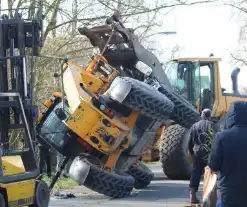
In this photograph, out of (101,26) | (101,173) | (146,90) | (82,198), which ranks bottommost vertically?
(82,198)

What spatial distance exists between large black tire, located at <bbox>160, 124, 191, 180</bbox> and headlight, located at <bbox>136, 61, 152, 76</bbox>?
2.54m

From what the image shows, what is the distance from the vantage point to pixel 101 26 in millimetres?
13750

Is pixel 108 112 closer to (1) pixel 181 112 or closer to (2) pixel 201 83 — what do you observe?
(1) pixel 181 112

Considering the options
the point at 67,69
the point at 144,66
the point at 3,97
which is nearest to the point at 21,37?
the point at 3,97

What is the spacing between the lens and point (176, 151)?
51.2ft

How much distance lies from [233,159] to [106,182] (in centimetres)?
579

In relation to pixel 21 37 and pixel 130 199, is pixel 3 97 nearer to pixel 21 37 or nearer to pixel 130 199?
pixel 21 37

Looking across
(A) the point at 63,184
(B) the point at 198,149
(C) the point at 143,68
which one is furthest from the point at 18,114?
(A) the point at 63,184

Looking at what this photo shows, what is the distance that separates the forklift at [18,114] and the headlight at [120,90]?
5.03 feet

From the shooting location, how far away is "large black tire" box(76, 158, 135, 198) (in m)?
12.1

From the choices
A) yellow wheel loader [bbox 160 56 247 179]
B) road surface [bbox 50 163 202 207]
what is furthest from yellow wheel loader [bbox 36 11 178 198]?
yellow wheel loader [bbox 160 56 247 179]

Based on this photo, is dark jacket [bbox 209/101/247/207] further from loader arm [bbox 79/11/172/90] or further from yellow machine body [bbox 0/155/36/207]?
loader arm [bbox 79/11/172/90]

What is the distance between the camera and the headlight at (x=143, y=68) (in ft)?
44.5

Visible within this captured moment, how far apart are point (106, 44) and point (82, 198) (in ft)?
10.7
